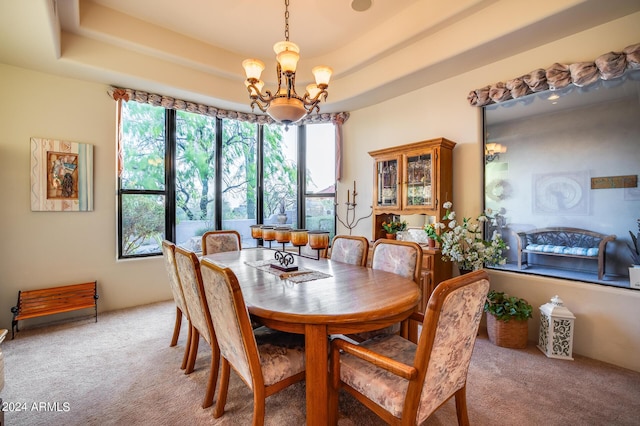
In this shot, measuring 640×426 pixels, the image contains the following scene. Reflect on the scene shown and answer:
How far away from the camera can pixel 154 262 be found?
3730 mm

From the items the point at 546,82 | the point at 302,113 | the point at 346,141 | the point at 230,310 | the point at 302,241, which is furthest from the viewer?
the point at 346,141

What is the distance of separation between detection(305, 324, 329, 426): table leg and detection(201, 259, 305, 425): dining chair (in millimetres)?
174

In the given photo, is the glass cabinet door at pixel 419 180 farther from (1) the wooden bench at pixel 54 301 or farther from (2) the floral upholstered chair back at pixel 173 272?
(1) the wooden bench at pixel 54 301

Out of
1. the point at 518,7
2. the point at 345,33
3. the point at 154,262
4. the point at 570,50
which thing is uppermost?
the point at 345,33

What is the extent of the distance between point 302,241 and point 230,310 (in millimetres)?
945

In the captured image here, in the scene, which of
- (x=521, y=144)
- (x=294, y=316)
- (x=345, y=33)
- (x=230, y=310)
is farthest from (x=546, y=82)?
(x=230, y=310)

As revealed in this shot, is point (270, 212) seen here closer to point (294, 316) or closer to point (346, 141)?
point (346, 141)

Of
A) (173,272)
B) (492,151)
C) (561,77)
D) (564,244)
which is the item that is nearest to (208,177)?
(173,272)

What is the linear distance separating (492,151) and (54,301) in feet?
16.5

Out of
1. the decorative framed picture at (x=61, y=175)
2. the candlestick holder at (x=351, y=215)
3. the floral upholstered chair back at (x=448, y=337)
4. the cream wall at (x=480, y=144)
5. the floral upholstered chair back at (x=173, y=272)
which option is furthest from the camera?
the candlestick holder at (x=351, y=215)

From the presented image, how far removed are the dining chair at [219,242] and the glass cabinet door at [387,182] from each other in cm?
188

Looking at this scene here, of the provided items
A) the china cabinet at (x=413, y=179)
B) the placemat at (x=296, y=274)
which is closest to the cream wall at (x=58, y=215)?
the placemat at (x=296, y=274)

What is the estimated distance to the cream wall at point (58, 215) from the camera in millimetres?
2922

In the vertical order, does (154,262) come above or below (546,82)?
below
